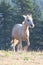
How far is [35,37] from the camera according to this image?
4453 cm

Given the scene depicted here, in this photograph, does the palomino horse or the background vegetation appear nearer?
the palomino horse

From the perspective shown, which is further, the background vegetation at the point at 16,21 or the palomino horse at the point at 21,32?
the background vegetation at the point at 16,21

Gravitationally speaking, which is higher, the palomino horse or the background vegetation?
the palomino horse

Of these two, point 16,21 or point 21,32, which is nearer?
point 21,32

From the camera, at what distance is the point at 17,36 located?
53.6 ft

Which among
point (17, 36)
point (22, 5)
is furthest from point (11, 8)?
point (17, 36)

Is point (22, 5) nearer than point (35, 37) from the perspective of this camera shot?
No

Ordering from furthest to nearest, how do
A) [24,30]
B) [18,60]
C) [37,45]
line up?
[37,45] → [24,30] → [18,60]

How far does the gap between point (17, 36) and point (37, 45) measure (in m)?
26.4

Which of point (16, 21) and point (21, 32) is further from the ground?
point (21, 32)

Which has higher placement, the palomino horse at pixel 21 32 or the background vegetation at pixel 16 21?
the palomino horse at pixel 21 32

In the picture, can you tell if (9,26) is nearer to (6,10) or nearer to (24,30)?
(6,10)

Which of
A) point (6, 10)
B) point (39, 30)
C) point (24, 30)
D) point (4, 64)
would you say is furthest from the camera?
point (6, 10)

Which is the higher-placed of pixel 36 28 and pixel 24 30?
pixel 24 30
